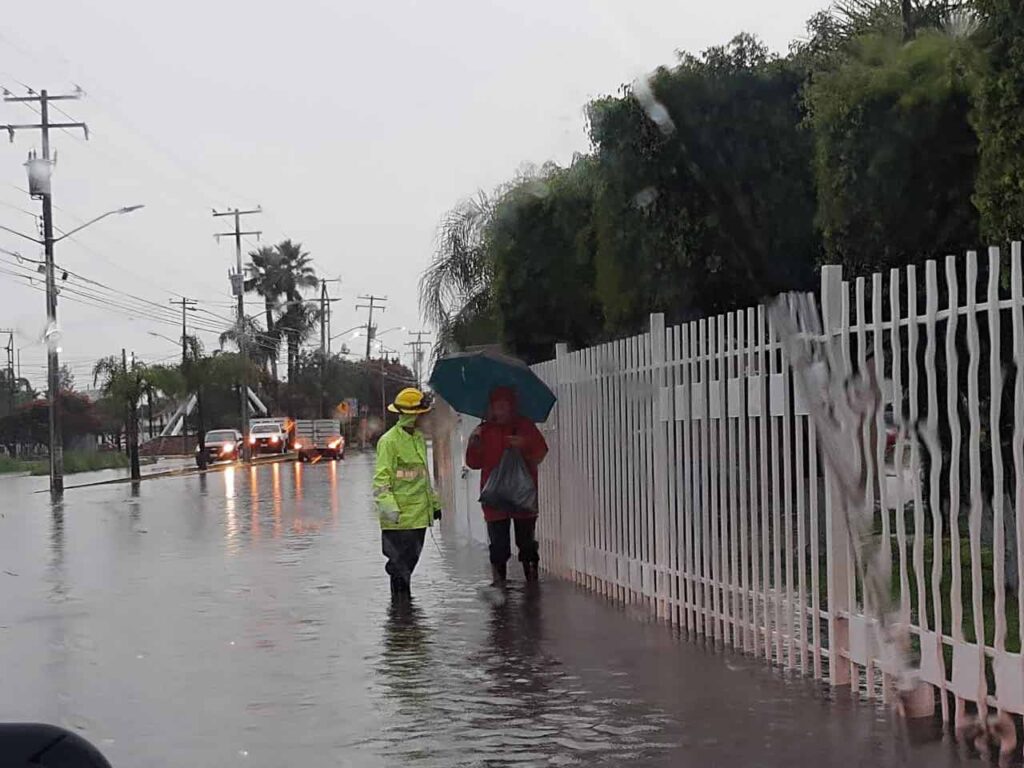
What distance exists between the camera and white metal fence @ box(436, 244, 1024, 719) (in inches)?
258

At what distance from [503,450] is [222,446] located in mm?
58406

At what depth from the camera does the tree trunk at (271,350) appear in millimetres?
94506

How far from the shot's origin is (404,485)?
1205cm

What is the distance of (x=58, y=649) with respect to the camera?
34.3ft

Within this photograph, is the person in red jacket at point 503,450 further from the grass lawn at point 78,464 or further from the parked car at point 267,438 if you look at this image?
the parked car at point 267,438

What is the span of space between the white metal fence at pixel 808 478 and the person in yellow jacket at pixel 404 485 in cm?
146

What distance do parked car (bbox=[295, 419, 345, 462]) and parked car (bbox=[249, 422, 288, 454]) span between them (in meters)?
3.46

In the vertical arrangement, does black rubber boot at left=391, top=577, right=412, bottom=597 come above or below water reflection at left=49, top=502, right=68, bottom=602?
above

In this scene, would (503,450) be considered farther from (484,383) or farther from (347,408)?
(347,408)

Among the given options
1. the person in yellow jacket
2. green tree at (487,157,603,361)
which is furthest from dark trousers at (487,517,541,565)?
green tree at (487,157,603,361)

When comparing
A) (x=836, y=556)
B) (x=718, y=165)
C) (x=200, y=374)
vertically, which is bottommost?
(x=836, y=556)

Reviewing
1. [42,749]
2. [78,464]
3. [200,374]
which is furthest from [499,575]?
[200,374]

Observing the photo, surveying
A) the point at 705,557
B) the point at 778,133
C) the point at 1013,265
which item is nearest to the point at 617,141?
the point at 778,133

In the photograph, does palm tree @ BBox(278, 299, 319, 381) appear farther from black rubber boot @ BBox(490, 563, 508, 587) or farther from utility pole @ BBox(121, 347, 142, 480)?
black rubber boot @ BBox(490, 563, 508, 587)
